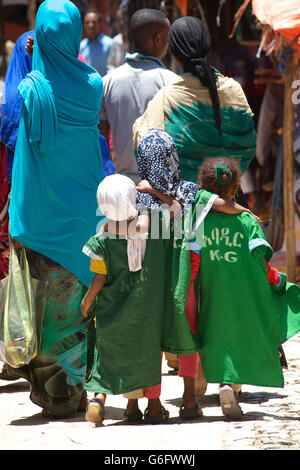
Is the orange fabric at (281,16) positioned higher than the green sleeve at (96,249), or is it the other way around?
the orange fabric at (281,16)

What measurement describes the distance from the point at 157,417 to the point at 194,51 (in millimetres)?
2059

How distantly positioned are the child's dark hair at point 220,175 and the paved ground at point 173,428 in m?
1.17

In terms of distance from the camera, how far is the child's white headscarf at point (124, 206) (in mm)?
4660

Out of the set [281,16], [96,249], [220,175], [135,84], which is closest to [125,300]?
[96,249]

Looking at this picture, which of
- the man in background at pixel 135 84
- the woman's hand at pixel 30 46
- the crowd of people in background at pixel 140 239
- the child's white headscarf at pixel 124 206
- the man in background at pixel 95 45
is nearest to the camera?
the child's white headscarf at pixel 124 206

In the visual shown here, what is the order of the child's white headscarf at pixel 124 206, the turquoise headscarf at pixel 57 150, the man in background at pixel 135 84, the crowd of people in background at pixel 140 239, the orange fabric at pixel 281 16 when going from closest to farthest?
the child's white headscarf at pixel 124 206 → the crowd of people in background at pixel 140 239 → the turquoise headscarf at pixel 57 150 → the man in background at pixel 135 84 → the orange fabric at pixel 281 16

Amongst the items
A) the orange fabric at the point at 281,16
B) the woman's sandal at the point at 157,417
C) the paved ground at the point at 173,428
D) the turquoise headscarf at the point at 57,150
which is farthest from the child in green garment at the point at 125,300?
the orange fabric at the point at 281,16

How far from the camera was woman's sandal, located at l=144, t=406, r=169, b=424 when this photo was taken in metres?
4.84

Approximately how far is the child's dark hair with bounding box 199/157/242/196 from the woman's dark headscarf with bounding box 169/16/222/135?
485 mm

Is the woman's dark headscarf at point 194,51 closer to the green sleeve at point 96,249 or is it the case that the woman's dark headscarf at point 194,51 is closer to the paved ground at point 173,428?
the green sleeve at point 96,249

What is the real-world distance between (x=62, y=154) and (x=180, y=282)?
973mm

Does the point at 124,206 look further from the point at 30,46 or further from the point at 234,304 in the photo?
the point at 30,46

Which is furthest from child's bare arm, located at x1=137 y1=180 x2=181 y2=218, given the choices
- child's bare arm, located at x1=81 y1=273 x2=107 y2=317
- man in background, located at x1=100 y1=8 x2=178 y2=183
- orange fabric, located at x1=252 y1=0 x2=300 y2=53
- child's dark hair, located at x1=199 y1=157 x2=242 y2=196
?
orange fabric, located at x1=252 y1=0 x2=300 y2=53
